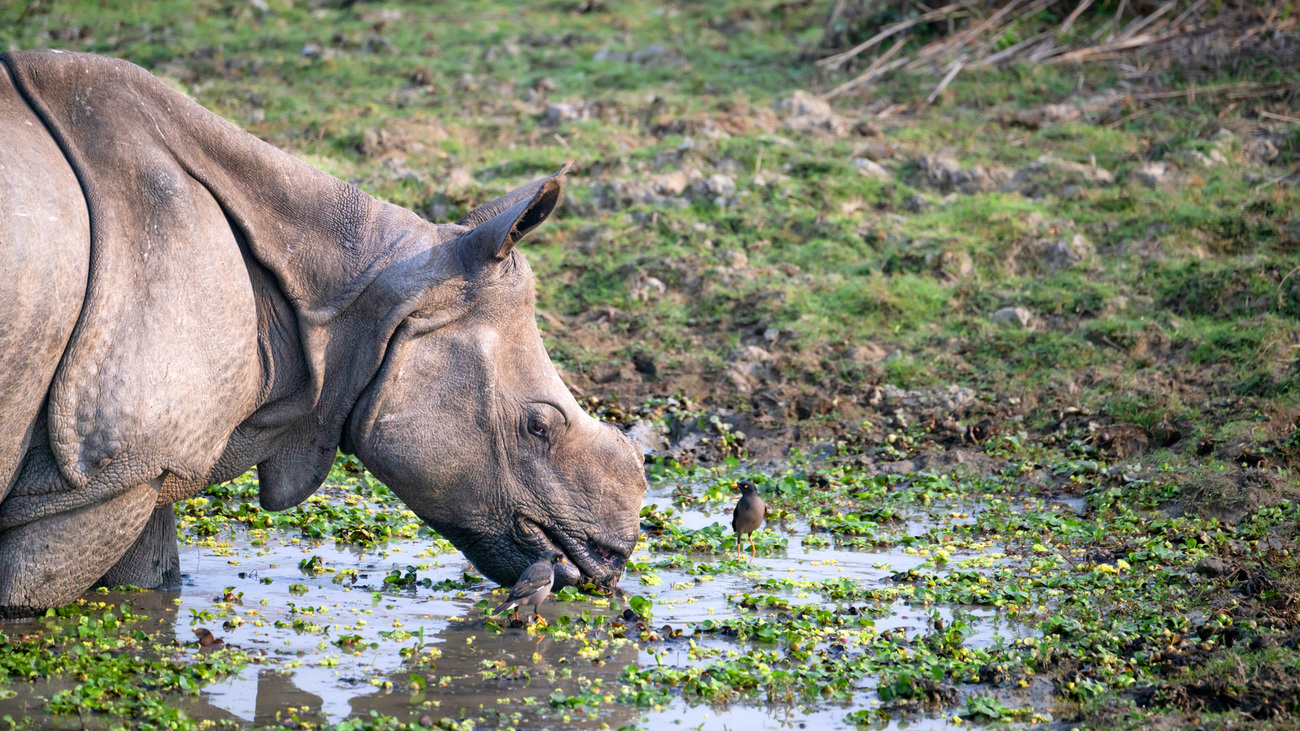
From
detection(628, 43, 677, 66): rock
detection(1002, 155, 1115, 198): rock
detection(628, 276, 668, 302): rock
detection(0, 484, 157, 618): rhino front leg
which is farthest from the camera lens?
detection(628, 43, 677, 66): rock

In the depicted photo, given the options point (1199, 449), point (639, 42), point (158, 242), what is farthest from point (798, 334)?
point (639, 42)

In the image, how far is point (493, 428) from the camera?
470cm

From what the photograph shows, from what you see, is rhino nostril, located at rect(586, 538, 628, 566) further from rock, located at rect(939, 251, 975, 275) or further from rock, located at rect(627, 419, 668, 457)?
rock, located at rect(939, 251, 975, 275)

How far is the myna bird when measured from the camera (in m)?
4.64

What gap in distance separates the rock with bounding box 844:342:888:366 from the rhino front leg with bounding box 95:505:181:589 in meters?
5.19

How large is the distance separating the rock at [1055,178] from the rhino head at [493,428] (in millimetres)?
7451

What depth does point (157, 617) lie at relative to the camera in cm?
478

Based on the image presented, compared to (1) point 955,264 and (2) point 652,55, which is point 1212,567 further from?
(2) point 652,55

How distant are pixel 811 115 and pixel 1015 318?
4.44 meters

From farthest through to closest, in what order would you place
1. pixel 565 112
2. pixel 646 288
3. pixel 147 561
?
1. pixel 565 112
2. pixel 646 288
3. pixel 147 561

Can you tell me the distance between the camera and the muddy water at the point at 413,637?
396 cm

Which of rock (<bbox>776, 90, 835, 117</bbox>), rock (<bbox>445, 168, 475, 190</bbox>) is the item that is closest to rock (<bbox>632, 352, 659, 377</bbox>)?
rock (<bbox>445, 168, 475, 190</bbox>)

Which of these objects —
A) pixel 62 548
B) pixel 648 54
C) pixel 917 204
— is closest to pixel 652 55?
pixel 648 54

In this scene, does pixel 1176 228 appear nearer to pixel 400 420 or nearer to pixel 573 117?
pixel 573 117
